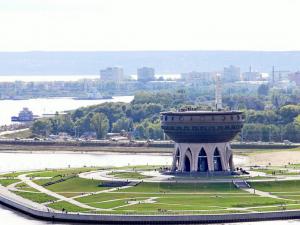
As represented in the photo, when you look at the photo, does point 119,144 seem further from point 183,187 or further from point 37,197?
point 37,197

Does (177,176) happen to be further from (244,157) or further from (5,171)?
(244,157)

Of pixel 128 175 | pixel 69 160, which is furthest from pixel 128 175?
pixel 69 160

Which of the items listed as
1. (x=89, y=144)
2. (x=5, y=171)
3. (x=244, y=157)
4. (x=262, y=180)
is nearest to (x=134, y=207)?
(x=262, y=180)

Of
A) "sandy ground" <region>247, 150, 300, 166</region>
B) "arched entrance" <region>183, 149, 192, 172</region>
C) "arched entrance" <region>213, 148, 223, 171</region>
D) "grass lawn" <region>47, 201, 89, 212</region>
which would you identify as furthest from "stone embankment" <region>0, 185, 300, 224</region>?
"sandy ground" <region>247, 150, 300, 166</region>

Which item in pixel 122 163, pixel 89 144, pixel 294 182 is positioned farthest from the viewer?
pixel 89 144

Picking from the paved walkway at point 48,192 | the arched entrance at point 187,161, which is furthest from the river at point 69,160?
the arched entrance at point 187,161

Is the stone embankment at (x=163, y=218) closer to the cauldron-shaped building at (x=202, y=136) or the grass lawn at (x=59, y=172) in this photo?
the cauldron-shaped building at (x=202, y=136)

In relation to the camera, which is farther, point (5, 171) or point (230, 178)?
point (5, 171)
